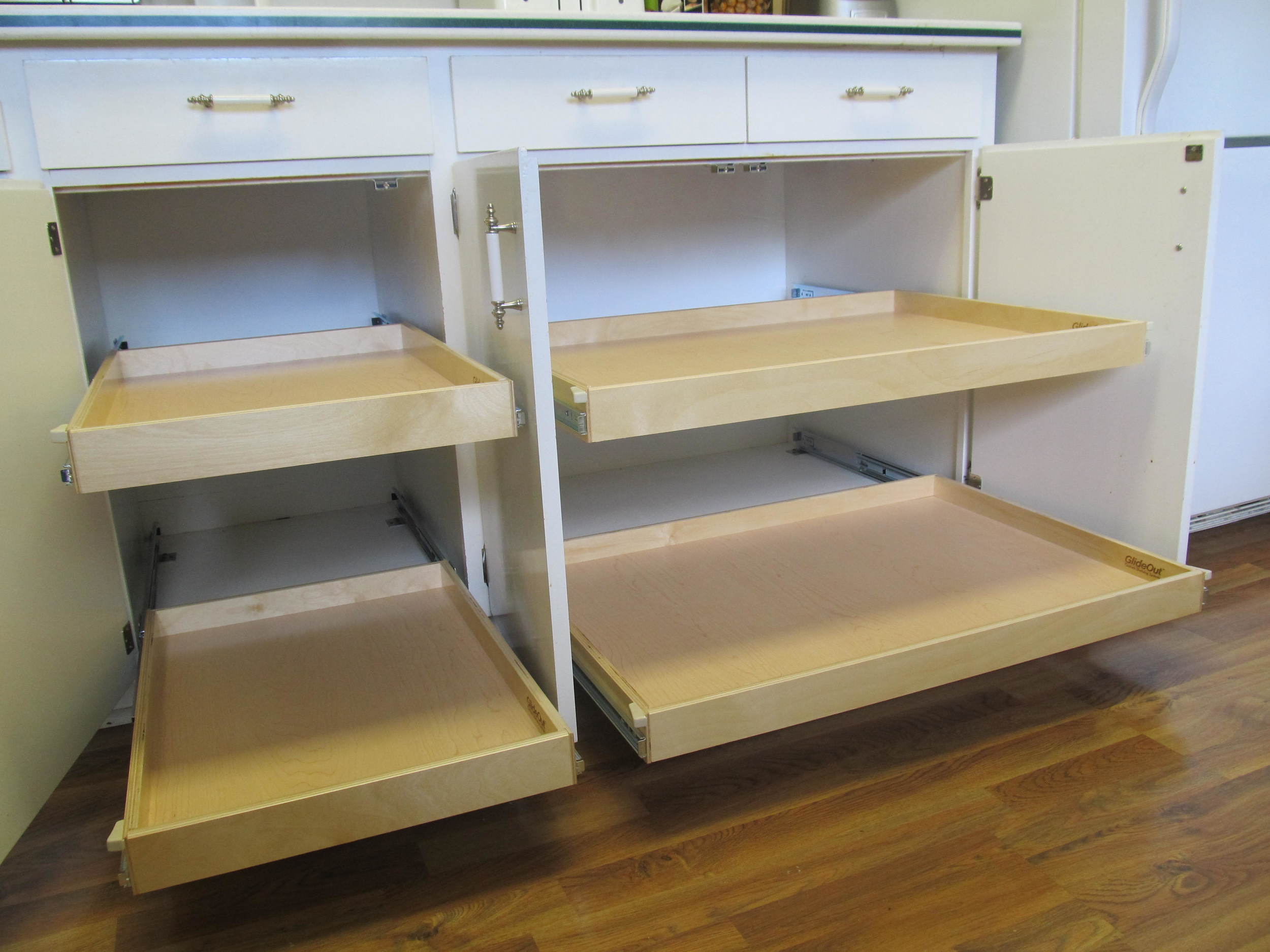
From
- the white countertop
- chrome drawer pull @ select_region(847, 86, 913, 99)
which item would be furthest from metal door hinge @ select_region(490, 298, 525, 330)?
chrome drawer pull @ select_region(847, 86, 913, 99)

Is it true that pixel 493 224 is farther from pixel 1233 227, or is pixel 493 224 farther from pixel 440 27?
pixel 1233 227

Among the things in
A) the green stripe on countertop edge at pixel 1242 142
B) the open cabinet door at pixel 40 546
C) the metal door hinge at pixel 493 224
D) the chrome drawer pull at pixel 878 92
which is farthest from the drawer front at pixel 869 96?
the open cabinet door at pixel 40 546

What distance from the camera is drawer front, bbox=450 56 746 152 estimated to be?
4.23 ft

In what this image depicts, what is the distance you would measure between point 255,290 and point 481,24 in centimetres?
84

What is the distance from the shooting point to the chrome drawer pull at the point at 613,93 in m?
1.33

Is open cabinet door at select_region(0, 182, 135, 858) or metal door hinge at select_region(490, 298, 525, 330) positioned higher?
metal door hinge at select_region(490, 298, 525, 330)

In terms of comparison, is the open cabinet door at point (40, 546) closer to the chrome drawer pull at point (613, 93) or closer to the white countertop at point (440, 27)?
the white countertop at point (440, 27)

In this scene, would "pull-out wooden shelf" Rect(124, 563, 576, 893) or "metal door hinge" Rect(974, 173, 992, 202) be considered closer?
"pull-out wooden shelf" Rect(124, 563, 576, 893)

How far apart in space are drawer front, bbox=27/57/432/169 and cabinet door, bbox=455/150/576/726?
0.40 feet

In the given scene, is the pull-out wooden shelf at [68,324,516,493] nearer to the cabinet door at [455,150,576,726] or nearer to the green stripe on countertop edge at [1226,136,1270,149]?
the cabinet door at [455,150,576,726]

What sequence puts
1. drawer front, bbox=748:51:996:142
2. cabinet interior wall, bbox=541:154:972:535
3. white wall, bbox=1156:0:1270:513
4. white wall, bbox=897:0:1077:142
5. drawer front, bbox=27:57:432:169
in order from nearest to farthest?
drawer front, bbox=27:57:432:169
drawer front, bbox=748:51:996:142
white wall, bbox=897:0:1077:142
white wall, bbox=1156:0:1270:513
cabinet interior wall, bbox=541:154:972:535

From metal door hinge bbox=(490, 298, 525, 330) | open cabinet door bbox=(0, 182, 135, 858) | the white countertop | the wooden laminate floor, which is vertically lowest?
the wooden laminate floor

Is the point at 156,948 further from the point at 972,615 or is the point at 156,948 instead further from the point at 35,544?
the point at 972,615

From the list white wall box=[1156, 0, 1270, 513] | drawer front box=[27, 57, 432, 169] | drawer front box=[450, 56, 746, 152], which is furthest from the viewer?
white wall box=[1156, 0, 1270, 513]
